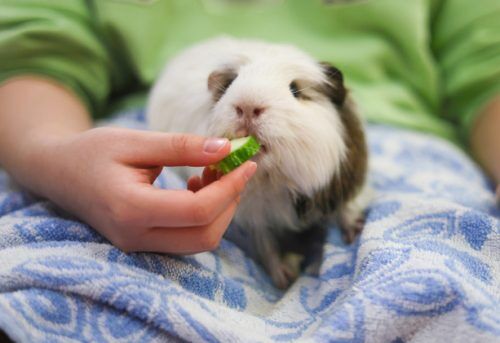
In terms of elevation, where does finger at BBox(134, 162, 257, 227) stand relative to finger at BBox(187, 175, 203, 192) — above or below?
above

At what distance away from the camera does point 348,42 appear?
143 centimetres

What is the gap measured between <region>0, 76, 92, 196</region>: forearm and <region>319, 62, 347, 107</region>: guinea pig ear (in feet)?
1.69

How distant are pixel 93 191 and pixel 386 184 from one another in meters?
0.68

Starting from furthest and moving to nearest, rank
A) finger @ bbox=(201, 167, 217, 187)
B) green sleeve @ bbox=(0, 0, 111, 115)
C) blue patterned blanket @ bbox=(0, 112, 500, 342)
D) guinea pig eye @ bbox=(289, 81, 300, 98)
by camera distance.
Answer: green sleeve @ bbox=(0, 0, 111, 115) → guinea pig eye @ bbox=(289, 81, 300, 98) → finger @ bbox=(201, 167, 217, 187) → blue patterned blanket @ bbox=(0, 112, 500, 342)

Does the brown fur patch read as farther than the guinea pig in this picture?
Yes

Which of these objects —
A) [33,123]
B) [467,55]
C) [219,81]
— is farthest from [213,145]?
[467,55]

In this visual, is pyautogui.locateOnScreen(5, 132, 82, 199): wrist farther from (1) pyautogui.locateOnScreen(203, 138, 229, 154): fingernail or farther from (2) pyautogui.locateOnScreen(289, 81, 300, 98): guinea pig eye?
(2) pyautogui.locateOnScreen(289, 81, 300, 98): guinea pig eye

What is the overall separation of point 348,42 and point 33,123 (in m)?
0.89

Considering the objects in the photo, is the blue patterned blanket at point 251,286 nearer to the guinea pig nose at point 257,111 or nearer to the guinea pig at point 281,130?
the guinea pig at point 281,130

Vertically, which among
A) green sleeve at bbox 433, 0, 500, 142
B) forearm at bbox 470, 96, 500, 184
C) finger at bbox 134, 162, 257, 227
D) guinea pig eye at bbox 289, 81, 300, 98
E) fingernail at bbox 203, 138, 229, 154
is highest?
fingernail at bbox 203, 138, 229, 154

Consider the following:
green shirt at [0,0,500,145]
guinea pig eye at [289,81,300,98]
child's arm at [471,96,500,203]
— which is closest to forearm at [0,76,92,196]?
green shirt at [0,0,500,145]

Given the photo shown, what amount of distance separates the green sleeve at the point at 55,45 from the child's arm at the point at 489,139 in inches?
41.7

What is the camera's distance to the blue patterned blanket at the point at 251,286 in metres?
0.68

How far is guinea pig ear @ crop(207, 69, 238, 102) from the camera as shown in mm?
932
